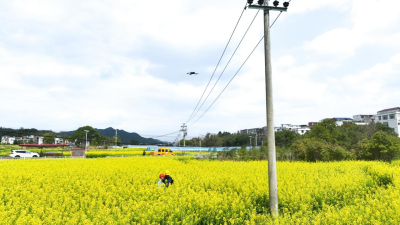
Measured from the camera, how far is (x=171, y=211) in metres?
6.15

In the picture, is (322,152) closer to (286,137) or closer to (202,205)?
(202,205)

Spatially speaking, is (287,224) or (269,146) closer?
(287,224)

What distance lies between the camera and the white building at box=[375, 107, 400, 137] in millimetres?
74000

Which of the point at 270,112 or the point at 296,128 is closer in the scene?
the point at 270,112

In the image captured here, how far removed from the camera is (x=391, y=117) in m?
77.2

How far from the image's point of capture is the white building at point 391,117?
7400cm

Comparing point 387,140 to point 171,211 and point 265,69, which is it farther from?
point 171,211

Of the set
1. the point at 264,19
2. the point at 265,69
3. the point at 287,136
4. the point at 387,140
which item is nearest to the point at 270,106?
the point at 265,69

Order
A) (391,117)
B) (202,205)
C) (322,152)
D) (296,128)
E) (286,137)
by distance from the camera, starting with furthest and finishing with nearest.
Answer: (296,128) < (286,137) < (391,117) < (322,152) < (202,205)

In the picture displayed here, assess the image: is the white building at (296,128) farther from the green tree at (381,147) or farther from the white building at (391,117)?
the green tree at (381,147)

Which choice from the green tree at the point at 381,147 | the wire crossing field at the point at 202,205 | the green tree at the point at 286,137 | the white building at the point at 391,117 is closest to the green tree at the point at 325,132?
the green tree at the point at 381,147

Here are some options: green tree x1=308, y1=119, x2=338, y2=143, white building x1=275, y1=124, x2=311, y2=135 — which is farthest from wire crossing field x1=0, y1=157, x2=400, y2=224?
white building x1=275, y1=124, x2=311, y2=135

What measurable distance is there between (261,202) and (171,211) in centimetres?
381

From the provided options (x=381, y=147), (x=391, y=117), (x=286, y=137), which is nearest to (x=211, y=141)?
(x=286, y=137)
